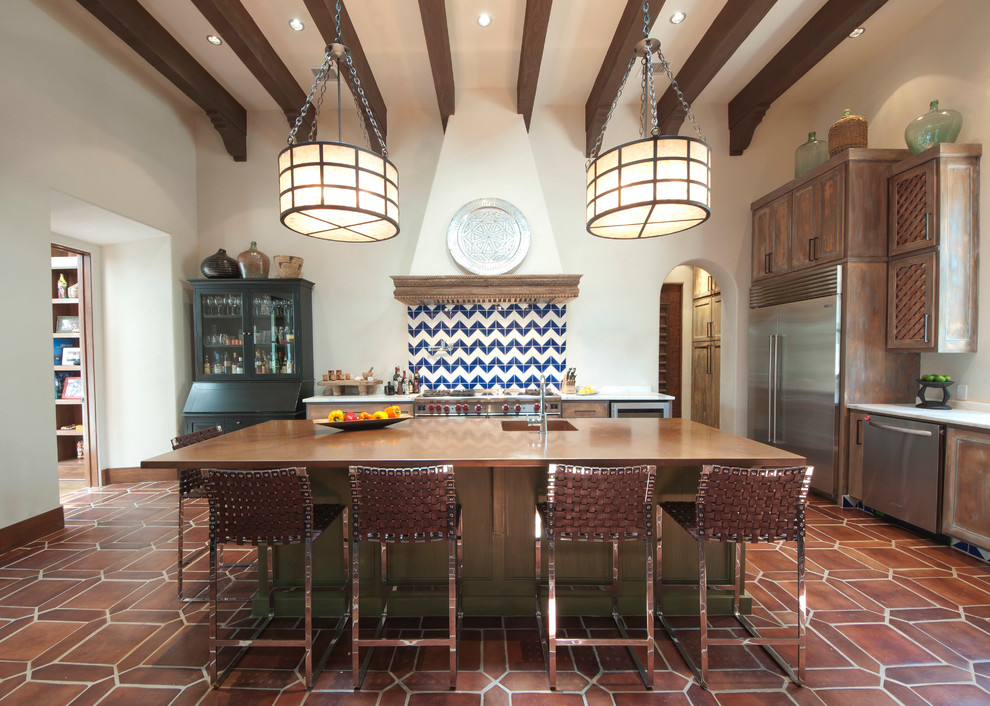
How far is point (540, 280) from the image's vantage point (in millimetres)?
4414

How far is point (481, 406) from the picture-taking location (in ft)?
14.5

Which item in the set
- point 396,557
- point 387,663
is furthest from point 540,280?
point 387,663

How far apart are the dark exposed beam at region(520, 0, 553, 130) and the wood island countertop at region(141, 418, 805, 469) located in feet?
10.2

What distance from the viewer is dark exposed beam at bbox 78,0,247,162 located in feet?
11.4

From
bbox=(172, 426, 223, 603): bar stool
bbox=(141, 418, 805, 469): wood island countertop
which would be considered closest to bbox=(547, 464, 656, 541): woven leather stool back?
bbox=(141, 418, 805, 469): wood island countertop

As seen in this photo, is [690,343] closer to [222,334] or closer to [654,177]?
[654,177]

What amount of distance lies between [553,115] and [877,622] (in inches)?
205

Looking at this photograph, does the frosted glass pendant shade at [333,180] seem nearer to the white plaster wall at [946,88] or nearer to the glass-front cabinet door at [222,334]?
the glass-front cabinet door at [222,334]

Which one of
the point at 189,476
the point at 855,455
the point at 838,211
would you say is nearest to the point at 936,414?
the point at 855,455

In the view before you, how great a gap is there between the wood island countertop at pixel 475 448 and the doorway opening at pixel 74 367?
327 centimetres

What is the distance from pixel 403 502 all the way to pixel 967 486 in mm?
3670

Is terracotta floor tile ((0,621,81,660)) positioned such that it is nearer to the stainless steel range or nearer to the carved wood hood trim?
the stainless steel range

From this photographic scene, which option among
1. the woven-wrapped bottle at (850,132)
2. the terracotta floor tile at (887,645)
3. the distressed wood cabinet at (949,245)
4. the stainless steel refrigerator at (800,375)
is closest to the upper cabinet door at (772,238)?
the stainless steel refrigerator at (800,375)

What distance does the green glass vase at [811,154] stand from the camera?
14.3ft
